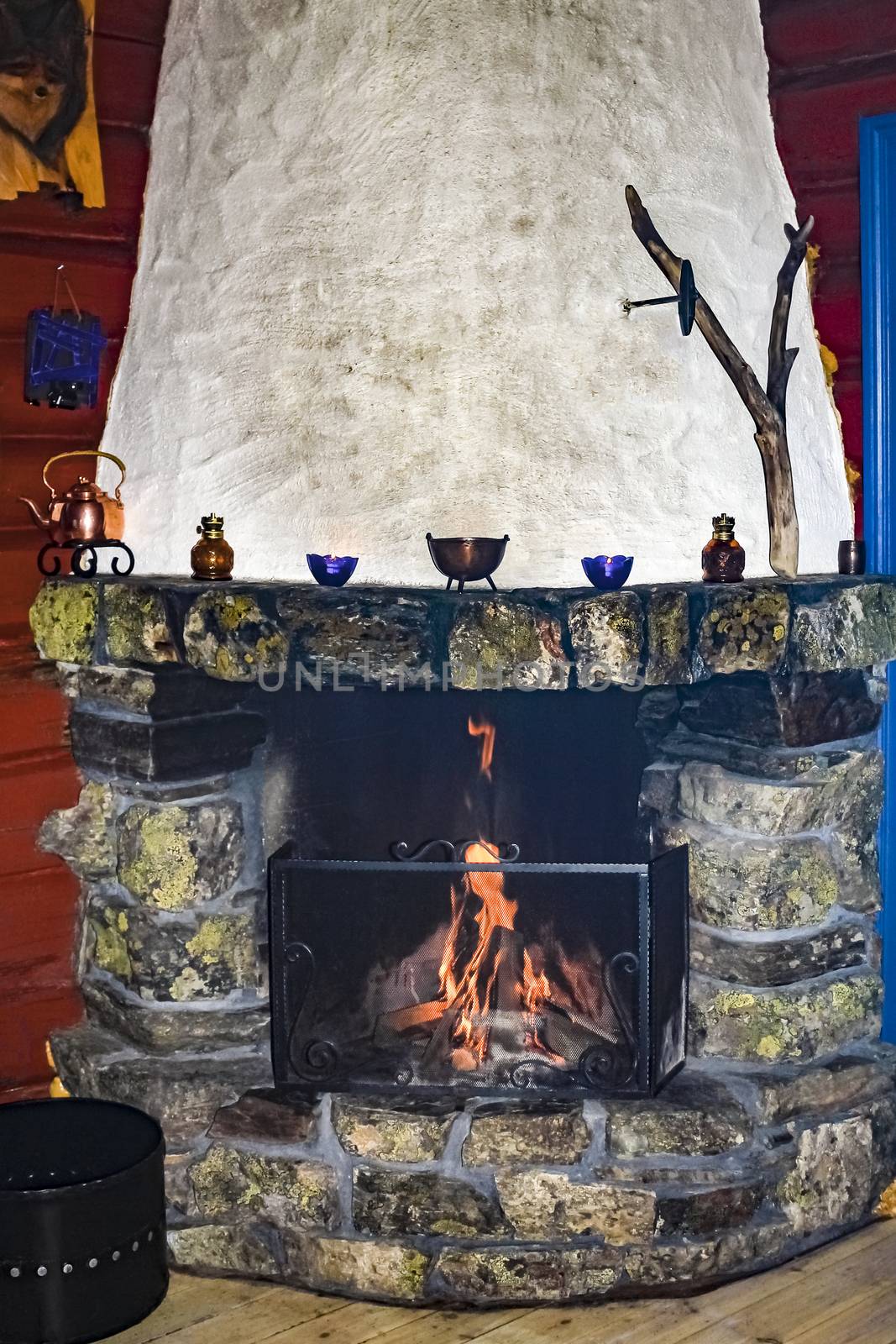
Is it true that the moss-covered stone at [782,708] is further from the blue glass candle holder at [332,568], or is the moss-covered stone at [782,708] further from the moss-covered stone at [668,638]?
the blue glass candle holder at [332,568]

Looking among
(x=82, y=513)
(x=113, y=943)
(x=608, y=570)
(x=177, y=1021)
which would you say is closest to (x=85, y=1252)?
(x=177, y=1021)

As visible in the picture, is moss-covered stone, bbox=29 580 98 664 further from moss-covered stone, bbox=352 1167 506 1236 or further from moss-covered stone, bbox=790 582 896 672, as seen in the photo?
moss-covered stone, bbox=790 582 896 672

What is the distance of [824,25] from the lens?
105 inches

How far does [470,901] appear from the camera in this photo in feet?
8.22

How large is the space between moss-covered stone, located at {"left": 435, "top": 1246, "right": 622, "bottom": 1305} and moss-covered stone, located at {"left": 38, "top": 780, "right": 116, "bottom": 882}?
91 cm

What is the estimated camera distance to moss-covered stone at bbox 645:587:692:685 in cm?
223

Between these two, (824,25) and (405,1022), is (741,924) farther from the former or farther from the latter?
(824,25)

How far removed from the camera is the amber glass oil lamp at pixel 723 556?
7.84 feet

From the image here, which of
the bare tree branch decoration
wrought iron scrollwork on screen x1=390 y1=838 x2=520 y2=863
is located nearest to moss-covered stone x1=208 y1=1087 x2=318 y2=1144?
wrought iron scrollwork on screen x1=390 y1=838 x2=520 y2=863

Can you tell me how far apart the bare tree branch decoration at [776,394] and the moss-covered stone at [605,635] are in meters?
0.47

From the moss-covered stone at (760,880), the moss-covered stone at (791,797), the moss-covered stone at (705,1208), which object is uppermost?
the moss-covered stone at (791,797)

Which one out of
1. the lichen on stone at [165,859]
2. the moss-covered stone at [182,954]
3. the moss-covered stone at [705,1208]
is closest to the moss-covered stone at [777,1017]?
the moss-covered stone at [705,1208]

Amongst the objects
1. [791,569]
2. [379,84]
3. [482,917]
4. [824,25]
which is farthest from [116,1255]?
[824,25]

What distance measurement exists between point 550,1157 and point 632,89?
1.81 meters
